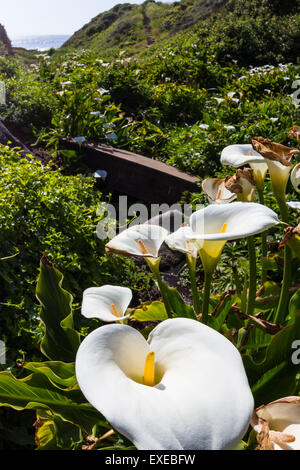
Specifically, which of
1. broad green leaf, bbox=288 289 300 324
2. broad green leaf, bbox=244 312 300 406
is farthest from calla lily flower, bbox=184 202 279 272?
broad green leaf, bbox=288 289 300 324

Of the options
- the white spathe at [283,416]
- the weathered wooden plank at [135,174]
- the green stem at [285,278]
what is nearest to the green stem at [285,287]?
the green stem at [285,278]

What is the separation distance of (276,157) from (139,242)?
0.42m

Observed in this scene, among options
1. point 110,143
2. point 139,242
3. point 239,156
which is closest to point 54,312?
point 139,242

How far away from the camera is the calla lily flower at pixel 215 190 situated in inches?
48.9

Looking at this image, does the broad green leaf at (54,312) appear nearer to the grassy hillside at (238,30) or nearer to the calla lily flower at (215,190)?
the calla lily flower at (215,190)

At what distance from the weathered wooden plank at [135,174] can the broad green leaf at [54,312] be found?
211cm

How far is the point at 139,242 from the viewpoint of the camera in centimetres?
110

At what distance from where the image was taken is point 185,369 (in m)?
0.73

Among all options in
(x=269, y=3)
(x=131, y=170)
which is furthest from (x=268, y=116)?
(x=269, y=3)

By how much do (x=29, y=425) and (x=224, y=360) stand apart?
3.47 feet

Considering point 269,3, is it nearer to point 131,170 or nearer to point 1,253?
point 131,170

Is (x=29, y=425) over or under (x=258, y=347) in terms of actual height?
under

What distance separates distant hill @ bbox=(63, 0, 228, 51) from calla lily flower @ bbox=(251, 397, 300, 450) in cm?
1370

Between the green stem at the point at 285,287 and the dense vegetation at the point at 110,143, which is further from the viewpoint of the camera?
the dense vegetation at the point at 110,143
